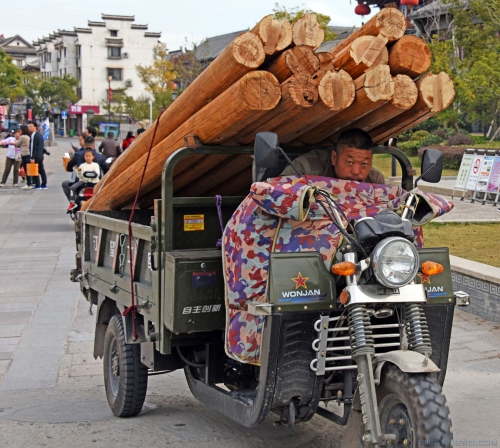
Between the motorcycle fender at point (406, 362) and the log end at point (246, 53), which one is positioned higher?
the log end at point (246, 53)

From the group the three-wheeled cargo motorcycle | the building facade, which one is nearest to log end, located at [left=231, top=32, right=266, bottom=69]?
the three-wheeled cargo motorcycle

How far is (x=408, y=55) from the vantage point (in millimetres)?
4395

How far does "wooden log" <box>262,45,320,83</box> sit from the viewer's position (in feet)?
14.0

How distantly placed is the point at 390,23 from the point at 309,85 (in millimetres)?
576

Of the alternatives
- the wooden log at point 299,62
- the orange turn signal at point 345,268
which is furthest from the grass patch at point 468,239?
the orange turn signal at point 345,268

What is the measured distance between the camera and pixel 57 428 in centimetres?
526

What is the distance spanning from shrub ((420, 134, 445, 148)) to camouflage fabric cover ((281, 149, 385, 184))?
2718 cm

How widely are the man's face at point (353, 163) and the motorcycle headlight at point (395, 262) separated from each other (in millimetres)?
939

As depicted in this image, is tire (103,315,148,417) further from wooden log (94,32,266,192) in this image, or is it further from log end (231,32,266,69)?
log end (231,32,266,69)

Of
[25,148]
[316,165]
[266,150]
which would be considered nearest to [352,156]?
[316,165]

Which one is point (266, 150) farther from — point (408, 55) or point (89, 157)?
point (89, 157)

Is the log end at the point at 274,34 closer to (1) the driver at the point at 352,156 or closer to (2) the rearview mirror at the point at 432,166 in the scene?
(1) the driver at the point at 352,156

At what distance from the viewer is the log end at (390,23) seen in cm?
436

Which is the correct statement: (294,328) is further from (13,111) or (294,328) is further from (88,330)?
(13,111)
